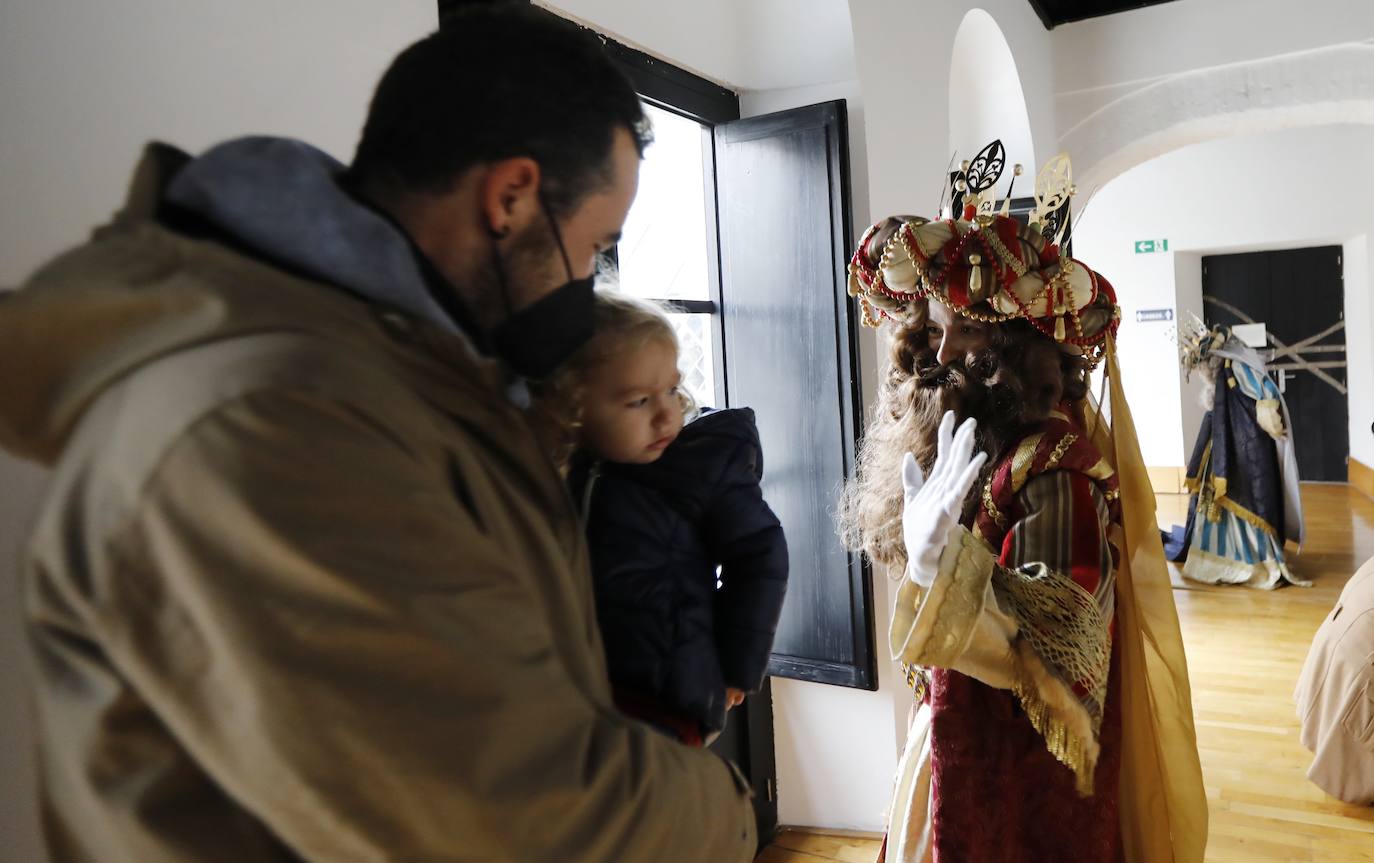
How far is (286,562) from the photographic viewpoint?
1.86 ft

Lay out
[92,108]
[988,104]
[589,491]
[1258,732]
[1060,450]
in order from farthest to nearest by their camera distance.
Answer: [988,104]
[1258,732]
[1060,450]
[589,491]
[92,108]

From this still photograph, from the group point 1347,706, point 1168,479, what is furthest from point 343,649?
point 1168,479

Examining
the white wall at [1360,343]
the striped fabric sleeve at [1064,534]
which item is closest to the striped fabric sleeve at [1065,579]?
the striped fabric sleeve at [1064,534]

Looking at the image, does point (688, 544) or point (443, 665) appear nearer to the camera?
point (443, 665)

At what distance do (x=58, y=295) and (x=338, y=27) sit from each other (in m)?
1.06

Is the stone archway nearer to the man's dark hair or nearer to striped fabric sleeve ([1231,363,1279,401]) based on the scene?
striped fabric sleeve ([1231,363,1279,401])

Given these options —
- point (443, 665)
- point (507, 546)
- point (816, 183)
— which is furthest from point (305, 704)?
point (816, 183)

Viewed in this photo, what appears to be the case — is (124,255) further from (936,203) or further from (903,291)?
(936,203)

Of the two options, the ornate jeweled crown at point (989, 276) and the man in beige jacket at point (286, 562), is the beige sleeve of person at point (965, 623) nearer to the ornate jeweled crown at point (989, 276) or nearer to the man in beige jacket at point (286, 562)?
the ornate jeweled crown at point (989, 276)

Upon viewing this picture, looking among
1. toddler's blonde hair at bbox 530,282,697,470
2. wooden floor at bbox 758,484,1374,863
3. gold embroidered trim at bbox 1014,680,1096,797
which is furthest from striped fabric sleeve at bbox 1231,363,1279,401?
toddler's blonde hair at bbox 530,282,697,470

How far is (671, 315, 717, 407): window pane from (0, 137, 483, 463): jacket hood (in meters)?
2.21

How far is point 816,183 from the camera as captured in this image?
293 centimetres

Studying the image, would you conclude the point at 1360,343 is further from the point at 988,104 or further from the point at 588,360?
the point at 588,360

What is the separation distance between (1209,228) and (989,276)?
9260mm
